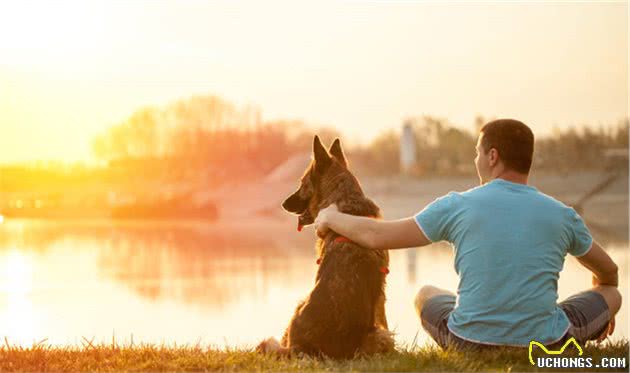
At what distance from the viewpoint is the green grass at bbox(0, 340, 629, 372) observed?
16.9ft

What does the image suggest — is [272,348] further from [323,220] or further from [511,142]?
[511,142]

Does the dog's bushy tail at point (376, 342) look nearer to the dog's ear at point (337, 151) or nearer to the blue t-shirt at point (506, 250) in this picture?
the blue t-shirt at point (506, 250)

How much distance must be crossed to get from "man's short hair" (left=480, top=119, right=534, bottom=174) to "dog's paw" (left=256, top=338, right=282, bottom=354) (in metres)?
1.87

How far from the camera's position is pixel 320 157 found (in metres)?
5.79

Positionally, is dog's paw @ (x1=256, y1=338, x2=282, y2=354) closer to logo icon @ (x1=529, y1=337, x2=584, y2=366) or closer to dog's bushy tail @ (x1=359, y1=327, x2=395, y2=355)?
dog's bushy tail @ (x1=359, y1=327, x2=395, y2=355)

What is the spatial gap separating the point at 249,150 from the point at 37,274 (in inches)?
1151

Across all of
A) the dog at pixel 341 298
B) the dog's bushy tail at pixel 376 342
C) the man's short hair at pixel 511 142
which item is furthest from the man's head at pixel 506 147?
the dog's bushy tail at pixel 376 342

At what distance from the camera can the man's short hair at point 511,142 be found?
4.95 metres

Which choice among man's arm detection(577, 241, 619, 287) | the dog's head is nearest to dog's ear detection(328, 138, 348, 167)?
the dog's head

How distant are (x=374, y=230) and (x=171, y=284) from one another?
43.5 ft

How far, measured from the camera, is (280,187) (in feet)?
150

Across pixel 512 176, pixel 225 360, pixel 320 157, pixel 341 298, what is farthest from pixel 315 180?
pixel 512 176

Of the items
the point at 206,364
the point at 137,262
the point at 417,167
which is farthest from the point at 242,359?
the point at 417,167

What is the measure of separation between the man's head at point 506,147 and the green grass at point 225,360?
1.09 meters
